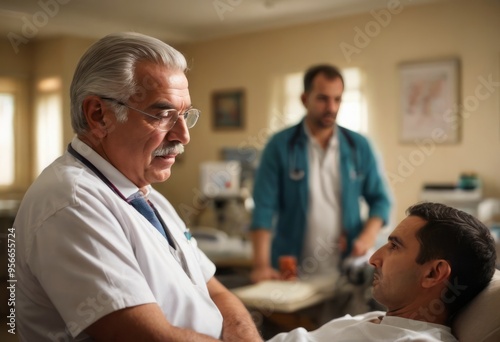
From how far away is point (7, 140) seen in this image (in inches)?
199

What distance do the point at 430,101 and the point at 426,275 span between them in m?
3.65

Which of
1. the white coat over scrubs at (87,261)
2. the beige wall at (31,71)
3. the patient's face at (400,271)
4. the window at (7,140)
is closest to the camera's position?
the white coat over scrubs at (87,261)

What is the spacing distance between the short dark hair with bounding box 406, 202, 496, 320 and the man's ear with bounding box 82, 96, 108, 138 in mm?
667

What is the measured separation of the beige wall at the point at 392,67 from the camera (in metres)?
4.23

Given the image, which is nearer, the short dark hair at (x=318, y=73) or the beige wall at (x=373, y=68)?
the short dark hair at (x=318, y=73)

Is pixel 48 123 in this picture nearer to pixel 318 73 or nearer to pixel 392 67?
pixel 392 67

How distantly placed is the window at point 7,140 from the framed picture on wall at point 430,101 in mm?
3392

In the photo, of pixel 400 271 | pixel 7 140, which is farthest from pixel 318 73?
pixel 7 140

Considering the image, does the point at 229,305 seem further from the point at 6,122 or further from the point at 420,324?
the point at 6,122

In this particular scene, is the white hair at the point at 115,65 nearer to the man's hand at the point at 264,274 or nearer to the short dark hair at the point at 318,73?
the short dark hair at the point at 318,73

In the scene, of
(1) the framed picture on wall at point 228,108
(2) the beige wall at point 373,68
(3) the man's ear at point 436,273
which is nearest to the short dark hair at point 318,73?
(3) the man's ear at point 436,273

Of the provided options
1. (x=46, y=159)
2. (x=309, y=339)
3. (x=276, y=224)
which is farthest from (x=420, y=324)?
(x=46, y=159)

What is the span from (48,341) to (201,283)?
12.7 inches

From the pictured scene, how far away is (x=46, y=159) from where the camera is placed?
507 centimetres
